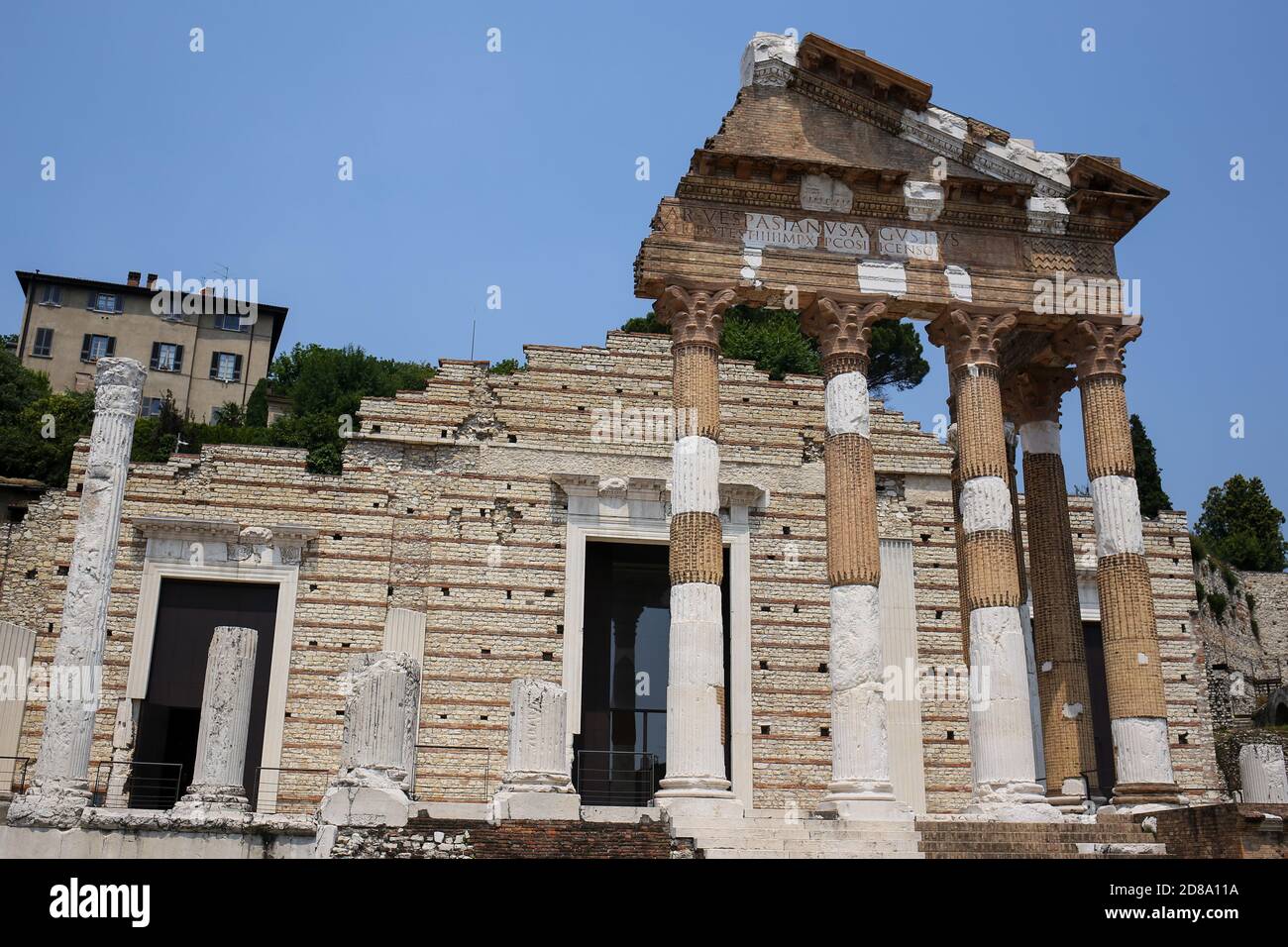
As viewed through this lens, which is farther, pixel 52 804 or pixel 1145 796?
pixel 1145 796

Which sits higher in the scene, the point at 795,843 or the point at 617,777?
the point at 617,777

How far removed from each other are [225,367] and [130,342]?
3739 mm

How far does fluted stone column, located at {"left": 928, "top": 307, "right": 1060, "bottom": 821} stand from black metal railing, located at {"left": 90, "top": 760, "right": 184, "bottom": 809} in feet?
40.1

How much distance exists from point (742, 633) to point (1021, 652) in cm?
550

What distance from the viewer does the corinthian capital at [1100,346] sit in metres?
19.5

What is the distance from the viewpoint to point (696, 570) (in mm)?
17188

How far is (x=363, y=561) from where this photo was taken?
21.5 metres

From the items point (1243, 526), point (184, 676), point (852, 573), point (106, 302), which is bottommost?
point (184, 676)

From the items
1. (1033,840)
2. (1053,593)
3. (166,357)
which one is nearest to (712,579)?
(1033,840)

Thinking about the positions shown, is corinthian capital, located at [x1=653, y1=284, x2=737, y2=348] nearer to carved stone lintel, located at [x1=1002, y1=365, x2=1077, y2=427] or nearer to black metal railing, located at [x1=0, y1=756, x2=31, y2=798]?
carved stone lintel, located at [x1=1002, y1=365, x2=1077, y2=427]

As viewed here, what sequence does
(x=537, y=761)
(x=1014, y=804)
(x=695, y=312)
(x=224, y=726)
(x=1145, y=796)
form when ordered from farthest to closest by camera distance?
(x=695, y=312)
(x=1145, y=796)
(x=1014, y=804)
(x=224, y=726)
(x=537, y=761)

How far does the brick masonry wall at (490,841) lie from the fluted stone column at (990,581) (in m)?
5.43

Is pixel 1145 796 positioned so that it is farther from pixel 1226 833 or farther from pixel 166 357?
pixel 166 357
